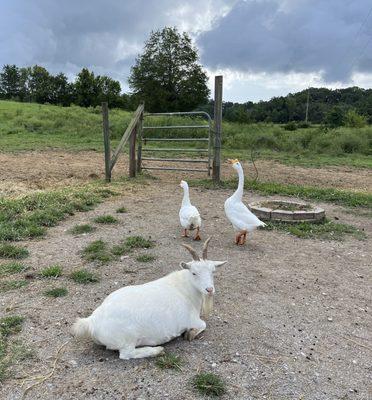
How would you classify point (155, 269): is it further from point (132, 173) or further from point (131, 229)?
point (132, 173)

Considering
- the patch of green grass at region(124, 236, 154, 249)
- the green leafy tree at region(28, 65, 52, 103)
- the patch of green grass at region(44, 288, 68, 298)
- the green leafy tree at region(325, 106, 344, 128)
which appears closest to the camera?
the patch of green grass at region(44, 288, 68, 298)

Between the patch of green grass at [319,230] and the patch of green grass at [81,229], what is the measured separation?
2670 mm

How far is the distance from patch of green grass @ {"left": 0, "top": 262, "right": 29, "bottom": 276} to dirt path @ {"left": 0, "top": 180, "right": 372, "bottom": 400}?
0.46 ft

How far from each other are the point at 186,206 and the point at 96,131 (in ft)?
57.2

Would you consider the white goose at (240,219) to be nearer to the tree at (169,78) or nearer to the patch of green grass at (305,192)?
the patch of green grass at (305,192)

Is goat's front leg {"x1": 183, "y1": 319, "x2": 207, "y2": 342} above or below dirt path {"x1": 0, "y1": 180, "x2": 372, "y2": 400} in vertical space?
above

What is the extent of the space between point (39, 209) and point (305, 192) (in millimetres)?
5403

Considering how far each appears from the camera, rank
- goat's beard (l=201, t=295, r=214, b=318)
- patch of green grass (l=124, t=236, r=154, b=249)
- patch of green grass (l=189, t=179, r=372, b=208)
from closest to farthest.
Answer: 1. goat's beard (l=201, t=295, r=214, b=318)
2. patch of green grass (l=124, t=236, r=154, b=249)
3. patch of green grass (l=189, t=179, r=372, b=208)

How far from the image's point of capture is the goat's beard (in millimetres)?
3675

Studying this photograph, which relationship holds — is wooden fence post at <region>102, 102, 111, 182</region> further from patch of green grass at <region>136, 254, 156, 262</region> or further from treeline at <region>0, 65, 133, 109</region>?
treeline at <region>0, 65, 133, 109</region>

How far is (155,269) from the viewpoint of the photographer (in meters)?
5.00

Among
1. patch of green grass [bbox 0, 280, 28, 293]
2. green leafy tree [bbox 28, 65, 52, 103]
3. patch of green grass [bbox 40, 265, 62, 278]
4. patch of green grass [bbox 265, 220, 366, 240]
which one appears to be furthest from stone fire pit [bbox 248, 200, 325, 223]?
green leafy tree [bbox 28, 65, 52, 103]

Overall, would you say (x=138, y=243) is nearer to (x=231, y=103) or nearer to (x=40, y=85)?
(x=231, y=103)

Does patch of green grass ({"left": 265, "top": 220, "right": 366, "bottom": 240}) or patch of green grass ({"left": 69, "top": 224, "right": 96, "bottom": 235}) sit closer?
patch of green grass ({"left": 69, "top": 224, "right": 96, "bottom": 235})
